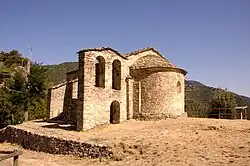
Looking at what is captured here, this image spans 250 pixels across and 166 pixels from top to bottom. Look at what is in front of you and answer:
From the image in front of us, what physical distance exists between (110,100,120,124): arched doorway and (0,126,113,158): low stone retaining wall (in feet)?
24.2

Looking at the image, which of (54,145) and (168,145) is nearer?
(168,145)

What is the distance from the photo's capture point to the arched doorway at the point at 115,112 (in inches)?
1006

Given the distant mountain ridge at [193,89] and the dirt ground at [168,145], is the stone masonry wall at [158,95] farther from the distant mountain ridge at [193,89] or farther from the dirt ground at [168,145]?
the distant mountain ridge at [193,89]

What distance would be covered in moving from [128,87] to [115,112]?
2556 mm

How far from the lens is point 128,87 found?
26547 millimetres

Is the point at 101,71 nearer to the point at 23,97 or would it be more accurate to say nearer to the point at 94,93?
the point at 94,93

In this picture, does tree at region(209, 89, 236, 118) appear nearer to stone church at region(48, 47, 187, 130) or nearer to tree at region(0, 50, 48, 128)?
stone church at region(48, 47, 187, 130)

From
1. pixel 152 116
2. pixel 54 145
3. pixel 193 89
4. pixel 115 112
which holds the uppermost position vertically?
pixel 193 89

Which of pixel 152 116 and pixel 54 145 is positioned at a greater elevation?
pixel 152 116

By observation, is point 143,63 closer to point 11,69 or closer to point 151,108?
point 151,108

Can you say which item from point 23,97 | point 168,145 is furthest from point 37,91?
point 168,145

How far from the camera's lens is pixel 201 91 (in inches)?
3027

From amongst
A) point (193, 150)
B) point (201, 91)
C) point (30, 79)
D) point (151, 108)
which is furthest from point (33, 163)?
point (201, 91)

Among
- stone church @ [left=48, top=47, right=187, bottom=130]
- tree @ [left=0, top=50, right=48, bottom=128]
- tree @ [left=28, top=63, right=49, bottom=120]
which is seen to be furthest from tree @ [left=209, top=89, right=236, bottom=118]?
tree @ [left=0, top=50, right=48, bottom=128]
